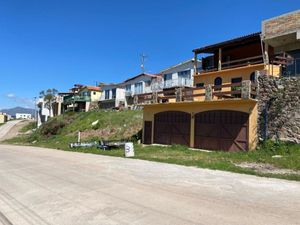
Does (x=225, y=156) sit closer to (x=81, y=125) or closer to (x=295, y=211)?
(x=295, y=211)

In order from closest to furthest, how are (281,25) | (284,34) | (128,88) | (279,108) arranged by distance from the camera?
(279,108)
(284,34)
(281,25)
(128,88)

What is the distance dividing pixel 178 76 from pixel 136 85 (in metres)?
13.8

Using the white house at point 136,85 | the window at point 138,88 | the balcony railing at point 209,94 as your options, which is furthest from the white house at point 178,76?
the balcony railing at point 209,94

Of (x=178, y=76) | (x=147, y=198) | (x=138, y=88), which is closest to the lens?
(x=147, y=198)

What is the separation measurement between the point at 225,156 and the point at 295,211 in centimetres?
1069

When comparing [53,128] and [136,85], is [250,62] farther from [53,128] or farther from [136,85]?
[53,128]

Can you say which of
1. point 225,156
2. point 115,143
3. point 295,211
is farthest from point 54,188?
point 115,143

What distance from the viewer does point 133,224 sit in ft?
19.4

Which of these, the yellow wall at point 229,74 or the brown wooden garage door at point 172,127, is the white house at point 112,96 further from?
the brown wooden garage door at point 172,127

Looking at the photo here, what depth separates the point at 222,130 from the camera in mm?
20109

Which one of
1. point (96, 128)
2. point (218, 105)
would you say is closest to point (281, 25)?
point (218, 105)

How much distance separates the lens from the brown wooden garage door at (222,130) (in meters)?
18.8

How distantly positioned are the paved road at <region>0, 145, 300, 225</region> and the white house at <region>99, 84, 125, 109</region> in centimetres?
4615

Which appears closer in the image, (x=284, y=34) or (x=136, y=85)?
(x=284, y=34)
